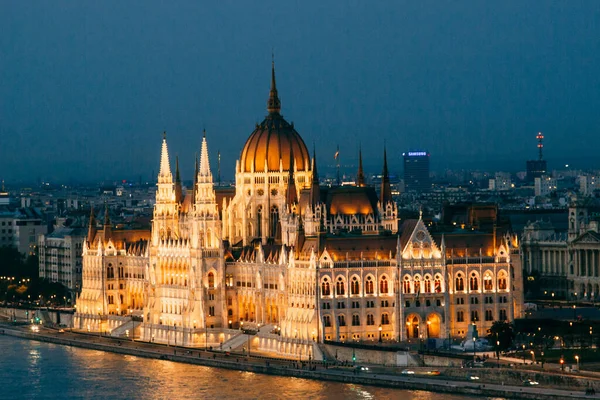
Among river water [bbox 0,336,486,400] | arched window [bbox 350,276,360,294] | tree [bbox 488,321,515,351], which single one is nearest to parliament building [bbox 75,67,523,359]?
arched window [bbox 350,276,360,294]

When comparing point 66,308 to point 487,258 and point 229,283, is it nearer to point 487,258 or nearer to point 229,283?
point 229,283

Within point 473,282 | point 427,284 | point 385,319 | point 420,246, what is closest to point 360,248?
point 420,246

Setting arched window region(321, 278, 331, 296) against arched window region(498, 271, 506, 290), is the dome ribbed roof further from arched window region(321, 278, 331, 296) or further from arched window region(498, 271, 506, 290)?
arched window region(498, 271, 506, 290)

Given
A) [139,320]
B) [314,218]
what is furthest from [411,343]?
[139,320]

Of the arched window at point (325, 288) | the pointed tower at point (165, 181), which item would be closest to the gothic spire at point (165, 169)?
the pointed tower at point (165, 181)

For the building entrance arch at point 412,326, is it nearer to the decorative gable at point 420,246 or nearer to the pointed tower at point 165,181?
the decorative gable at point 420,246

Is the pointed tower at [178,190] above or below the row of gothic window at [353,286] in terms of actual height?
above
